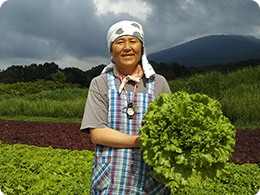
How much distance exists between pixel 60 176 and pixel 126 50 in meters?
3.15

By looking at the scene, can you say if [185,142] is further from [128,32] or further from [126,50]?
[128,32]

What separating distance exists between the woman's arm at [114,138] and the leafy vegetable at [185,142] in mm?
136

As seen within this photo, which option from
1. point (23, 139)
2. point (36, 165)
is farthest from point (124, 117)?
point (23, 139)

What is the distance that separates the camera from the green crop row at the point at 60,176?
12.4ft

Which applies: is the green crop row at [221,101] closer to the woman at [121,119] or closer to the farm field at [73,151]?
the farm field at [73,151]

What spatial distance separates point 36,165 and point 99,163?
3449 millimetres

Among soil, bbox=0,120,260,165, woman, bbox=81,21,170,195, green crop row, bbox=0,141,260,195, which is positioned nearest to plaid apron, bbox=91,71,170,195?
woman, bbox=81,21,170,195

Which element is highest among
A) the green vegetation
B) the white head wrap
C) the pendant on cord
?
the white head wrap

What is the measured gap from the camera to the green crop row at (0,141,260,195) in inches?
149

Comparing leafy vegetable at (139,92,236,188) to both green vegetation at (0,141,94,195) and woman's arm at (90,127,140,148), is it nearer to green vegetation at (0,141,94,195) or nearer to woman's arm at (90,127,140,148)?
woman's arm at (90,127,140,148)

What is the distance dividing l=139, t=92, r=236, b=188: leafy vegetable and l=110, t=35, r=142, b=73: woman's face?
0.42 m

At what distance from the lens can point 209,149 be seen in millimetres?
1655

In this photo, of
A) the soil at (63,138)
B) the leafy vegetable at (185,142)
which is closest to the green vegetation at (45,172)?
the soil at (63,138)

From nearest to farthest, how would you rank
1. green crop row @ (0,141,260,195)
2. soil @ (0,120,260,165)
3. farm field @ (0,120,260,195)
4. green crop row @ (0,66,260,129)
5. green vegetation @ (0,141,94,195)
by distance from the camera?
green crop row @ (0,141,260,195) → green vegetation @ (0,141,94,195) → farm field @ (0,120,260,195) → soil @ (0,120,260,165) → green crop row @ (0,66,260,129)
